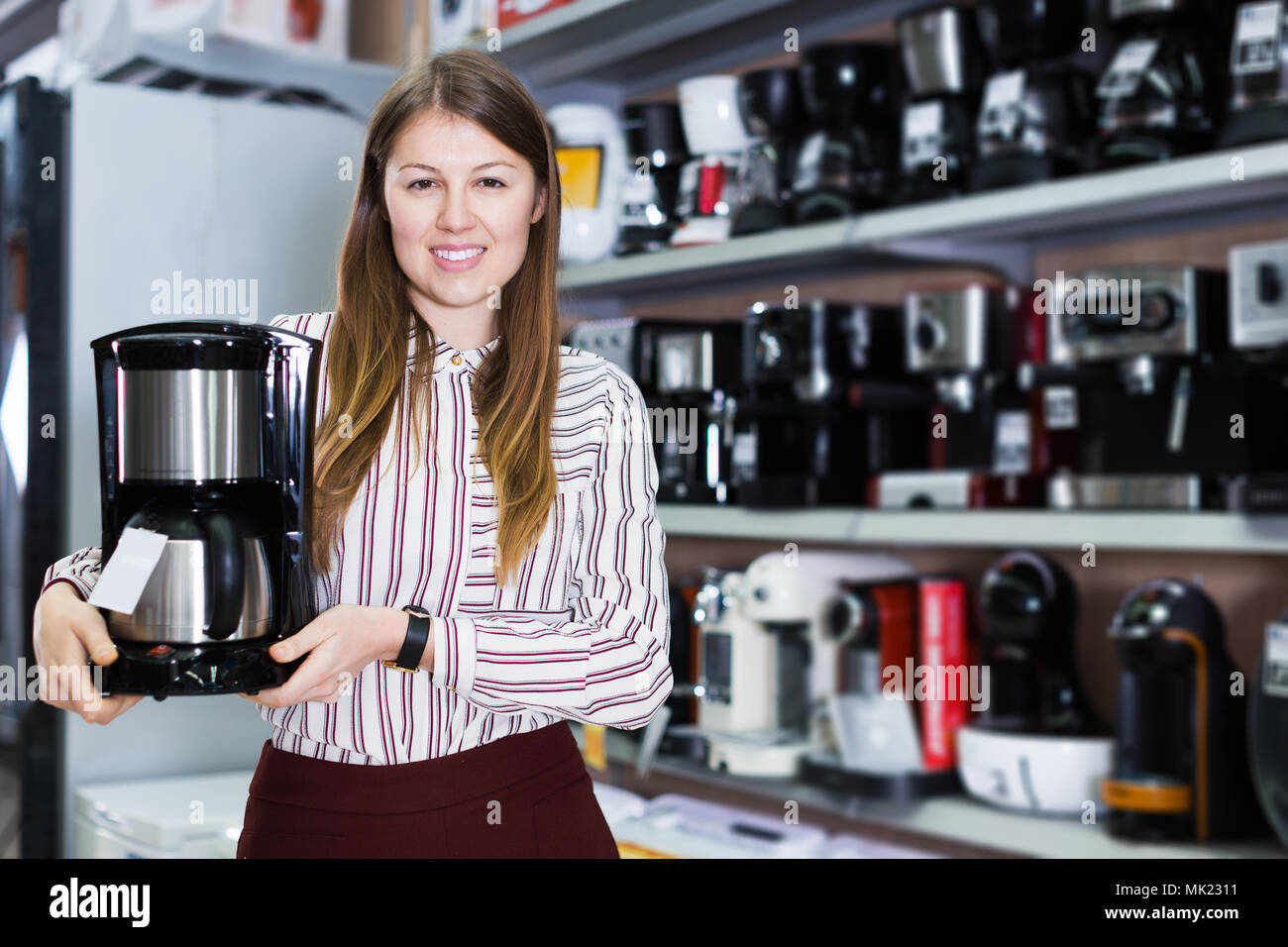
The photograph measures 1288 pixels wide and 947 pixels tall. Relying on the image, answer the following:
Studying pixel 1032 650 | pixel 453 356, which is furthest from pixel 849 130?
pixel 453 356

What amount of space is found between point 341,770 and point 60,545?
149cm

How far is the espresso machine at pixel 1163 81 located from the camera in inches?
58.6

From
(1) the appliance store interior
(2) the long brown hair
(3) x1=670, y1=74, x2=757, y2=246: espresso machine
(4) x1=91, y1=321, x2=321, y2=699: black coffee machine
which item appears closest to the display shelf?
(1) the appliance store interior

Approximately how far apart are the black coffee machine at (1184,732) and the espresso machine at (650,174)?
1002 millimetres

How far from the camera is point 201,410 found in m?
0.89

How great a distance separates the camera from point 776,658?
6.43 feet

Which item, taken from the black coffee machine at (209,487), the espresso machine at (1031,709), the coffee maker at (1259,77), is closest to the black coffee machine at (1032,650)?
the espresso machine at (1031,709)

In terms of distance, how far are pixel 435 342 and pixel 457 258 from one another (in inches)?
3.4

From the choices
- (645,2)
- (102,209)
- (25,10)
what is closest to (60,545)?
(102,209)

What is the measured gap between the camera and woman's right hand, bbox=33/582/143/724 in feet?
2.74

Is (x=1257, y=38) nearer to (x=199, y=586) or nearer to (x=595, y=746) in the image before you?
(x=199, y=586)

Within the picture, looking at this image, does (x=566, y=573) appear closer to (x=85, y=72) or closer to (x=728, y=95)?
(x=728, y=95)

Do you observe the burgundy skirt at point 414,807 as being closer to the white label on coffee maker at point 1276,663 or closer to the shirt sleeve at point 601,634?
the shirt sleeve at point 601,634

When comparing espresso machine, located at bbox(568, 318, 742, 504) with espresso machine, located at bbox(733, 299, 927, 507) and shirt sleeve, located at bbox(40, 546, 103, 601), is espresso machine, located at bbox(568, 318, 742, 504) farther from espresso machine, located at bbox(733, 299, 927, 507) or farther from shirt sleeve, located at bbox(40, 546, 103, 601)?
shirt sleeve, located at bbox(40, 546, 103, 601)
